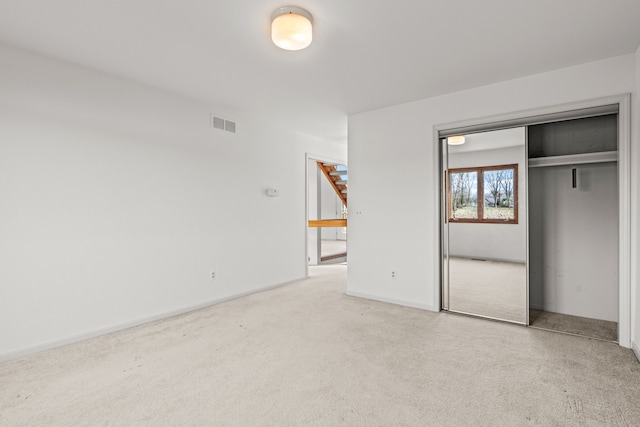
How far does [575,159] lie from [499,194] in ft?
2.49

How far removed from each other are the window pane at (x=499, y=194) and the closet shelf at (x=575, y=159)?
0.29m

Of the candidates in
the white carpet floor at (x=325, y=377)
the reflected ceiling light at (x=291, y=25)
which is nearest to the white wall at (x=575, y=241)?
the white carpet floor at (x=325, y=377)

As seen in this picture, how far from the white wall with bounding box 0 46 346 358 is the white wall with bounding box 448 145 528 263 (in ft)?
8.76

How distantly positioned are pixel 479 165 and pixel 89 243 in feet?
13.3

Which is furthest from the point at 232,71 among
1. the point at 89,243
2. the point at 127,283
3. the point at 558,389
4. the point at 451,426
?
the point at 558,389

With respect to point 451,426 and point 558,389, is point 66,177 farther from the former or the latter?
point 558,389

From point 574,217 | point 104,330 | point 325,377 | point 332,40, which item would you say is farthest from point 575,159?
point 104,330

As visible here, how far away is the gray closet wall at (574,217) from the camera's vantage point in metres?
3.25

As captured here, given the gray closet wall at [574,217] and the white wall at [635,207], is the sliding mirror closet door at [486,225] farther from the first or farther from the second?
the white wall at [635,207]

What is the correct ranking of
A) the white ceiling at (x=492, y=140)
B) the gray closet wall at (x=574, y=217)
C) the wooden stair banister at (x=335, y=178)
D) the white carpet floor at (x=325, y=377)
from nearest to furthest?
the white carpet floor at (x=325, y=377), the gray closet wall at (x=574, y=217), the white ceiling at (x=492, y=140), the wooden stair banister at (x=335, y=178)

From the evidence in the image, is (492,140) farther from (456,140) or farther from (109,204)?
(109,204)

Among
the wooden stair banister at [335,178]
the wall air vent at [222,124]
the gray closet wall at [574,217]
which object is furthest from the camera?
the wooden stair banister at [335,178]

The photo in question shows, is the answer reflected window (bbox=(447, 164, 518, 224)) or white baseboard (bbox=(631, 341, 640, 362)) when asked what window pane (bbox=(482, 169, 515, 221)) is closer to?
reflected window (bbox=(447, 164, 518, 224))

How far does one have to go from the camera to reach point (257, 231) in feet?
15.2
